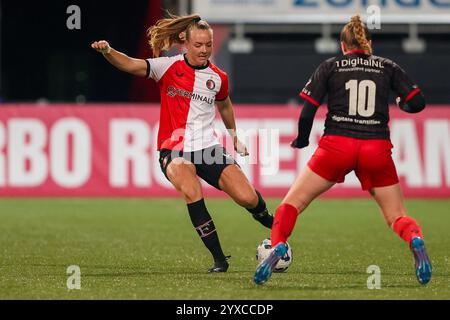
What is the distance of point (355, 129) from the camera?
837 centimetres

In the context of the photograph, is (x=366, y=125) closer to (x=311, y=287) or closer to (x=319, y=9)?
(x=311, y=287)

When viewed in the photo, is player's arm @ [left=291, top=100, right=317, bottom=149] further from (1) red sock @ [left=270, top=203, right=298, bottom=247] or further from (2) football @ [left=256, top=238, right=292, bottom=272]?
(2) football @ [left=256, top=238, right=292, bottom=272]

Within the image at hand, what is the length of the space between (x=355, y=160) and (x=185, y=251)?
3.57 m

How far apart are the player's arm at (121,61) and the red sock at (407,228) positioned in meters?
2.60

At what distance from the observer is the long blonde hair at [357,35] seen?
8.44 meters

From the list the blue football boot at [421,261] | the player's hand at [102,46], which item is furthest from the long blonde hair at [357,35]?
the player's hand at [102,46]

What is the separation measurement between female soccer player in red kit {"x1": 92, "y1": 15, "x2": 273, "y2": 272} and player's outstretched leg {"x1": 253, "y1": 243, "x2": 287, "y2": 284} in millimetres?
1352

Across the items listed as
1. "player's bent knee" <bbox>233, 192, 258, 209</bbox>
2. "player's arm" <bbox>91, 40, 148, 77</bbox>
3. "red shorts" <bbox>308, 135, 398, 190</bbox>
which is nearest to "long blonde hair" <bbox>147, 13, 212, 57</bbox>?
"player's arm" <bbox>91, 40, 148, 77</bbox>

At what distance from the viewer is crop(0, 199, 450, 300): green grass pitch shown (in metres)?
8.24

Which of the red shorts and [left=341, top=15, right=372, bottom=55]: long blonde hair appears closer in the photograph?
the red shorts

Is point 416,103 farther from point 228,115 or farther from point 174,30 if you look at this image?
point 174,30

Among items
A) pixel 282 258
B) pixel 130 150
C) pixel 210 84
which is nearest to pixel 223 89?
pixel 210 84
